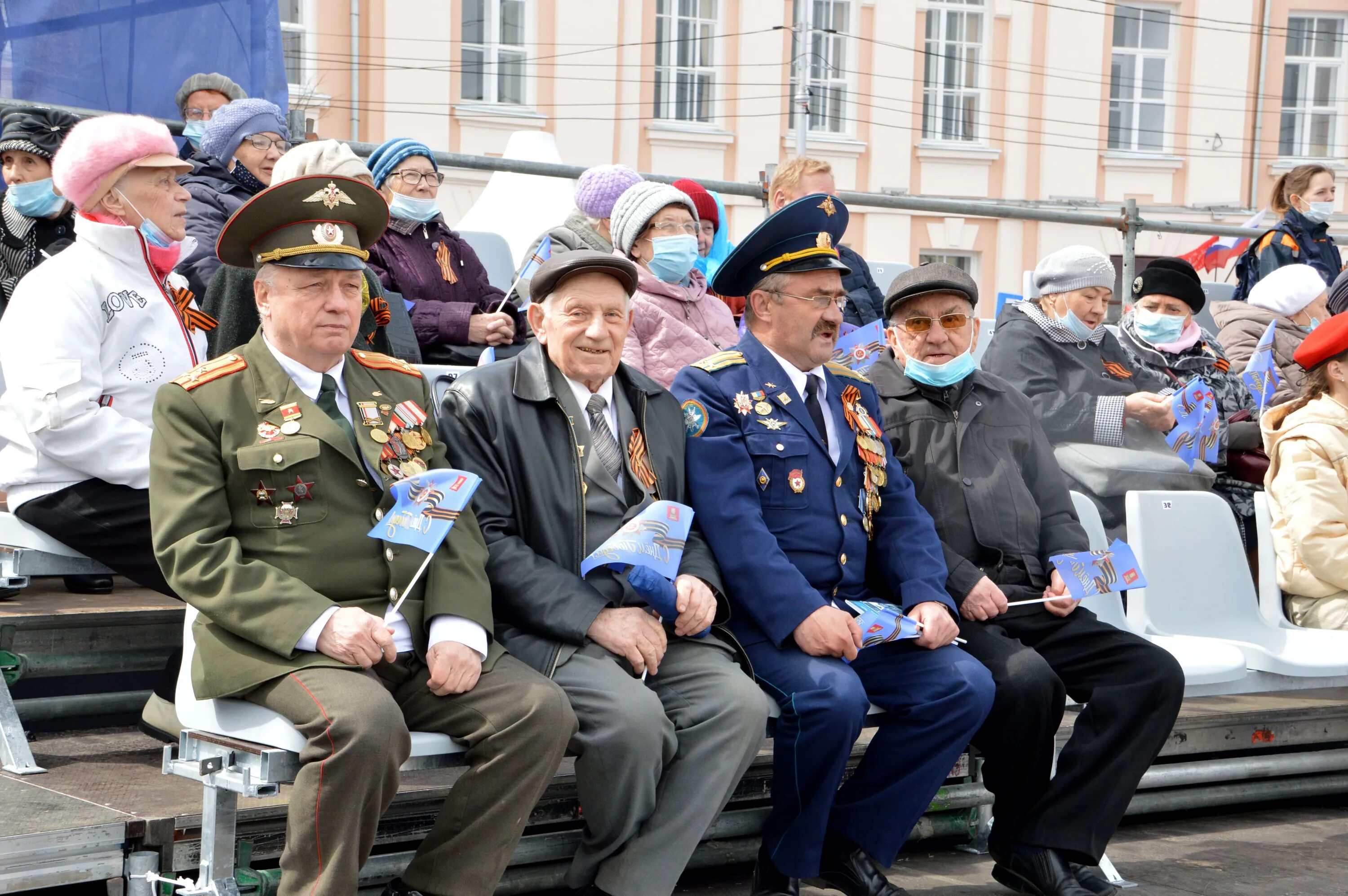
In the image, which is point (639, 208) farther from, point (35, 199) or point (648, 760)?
point (648, 760)

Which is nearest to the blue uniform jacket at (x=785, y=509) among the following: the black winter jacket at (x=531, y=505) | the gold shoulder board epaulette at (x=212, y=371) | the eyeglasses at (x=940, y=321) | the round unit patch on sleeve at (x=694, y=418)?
the round unit patch on sleeve at (x=694, y=418)

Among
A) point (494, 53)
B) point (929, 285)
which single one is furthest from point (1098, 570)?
point (494, 53)

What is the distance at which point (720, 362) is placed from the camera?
4203 mm

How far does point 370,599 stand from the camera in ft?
11.1

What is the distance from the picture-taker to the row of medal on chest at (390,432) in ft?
11.0

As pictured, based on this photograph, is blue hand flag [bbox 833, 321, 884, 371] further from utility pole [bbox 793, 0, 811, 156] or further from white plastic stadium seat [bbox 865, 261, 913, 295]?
utility pole [bbox 793, 0, 811, 156]

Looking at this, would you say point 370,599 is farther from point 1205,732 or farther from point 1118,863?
point 1205,732

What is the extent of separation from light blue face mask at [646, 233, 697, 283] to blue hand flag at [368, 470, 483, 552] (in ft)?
7.05

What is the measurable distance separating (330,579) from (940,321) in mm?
2022

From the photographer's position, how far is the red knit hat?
6434mm

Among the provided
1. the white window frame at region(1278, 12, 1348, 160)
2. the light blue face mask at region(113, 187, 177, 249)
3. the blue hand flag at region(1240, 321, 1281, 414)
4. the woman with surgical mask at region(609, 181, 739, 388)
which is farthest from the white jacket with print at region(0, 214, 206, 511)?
the white window frame at region(1278, 12, 1348, 160)

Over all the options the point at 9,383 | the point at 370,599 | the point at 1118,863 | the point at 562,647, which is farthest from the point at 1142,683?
the point at 9,383

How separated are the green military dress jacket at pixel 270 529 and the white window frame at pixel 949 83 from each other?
1917cm

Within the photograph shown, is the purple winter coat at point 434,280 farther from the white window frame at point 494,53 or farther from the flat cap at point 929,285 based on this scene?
the white window frame at point 494,53
